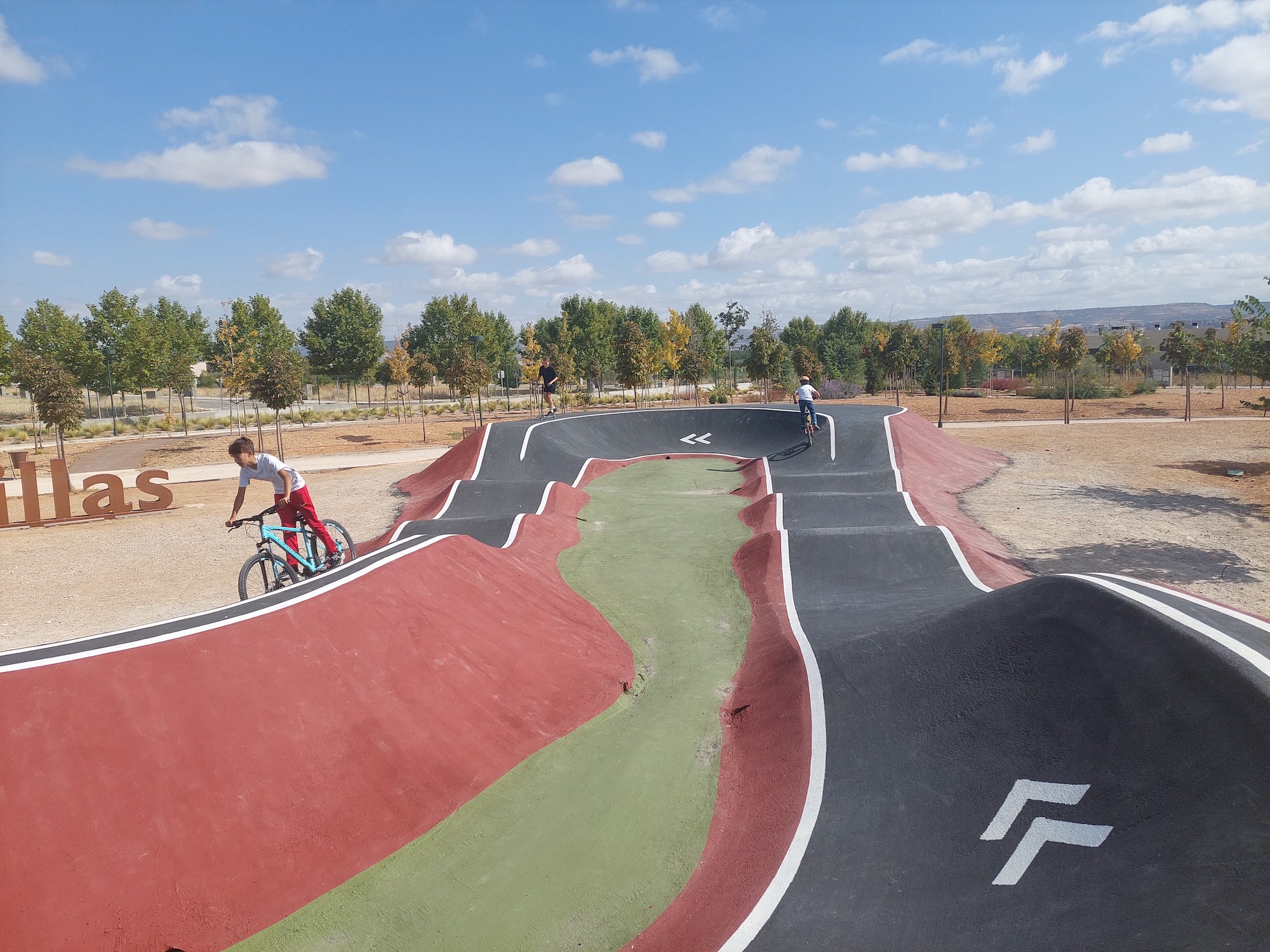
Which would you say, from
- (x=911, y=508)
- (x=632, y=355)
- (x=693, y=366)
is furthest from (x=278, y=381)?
(x=911, y=508)

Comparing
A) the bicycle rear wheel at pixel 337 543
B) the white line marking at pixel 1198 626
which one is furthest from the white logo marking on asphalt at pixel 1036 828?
the bicycle rear wheel at pixel 337 543

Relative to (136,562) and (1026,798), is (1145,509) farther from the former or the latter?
(136,562)

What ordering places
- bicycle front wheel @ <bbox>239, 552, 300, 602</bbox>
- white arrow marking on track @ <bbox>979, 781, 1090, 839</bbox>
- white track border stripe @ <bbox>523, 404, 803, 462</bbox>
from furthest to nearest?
white track border stripe @ <bbox>523, 404, 803, 462</bbox>, bicycle front wheel @ <bbox>239, 552, 300, 602</bbox>, white arrow marking on track @ <bbox>979, 781, 1090, 839</bbox>

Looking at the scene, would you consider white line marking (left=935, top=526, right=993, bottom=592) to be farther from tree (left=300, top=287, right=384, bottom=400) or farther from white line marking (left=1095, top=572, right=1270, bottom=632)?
tree (left=300, top=287, right=384, bottom=400)

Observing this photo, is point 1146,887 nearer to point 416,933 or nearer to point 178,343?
point 416,933

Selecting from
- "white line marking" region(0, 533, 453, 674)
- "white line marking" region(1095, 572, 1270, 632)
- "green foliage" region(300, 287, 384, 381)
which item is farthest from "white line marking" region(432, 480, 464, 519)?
"green foliage" region(300, 287, 384, 381)

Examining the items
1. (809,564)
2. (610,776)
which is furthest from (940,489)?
(610,776)

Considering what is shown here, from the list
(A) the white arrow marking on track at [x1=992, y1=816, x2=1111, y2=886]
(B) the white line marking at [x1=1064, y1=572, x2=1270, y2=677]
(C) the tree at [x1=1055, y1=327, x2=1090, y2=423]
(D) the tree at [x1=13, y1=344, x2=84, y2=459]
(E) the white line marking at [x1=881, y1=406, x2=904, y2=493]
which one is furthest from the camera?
(C) the tree at [x1=1055, y1=327, x2=1090, y2=423]

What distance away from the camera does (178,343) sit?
6103 centimetres

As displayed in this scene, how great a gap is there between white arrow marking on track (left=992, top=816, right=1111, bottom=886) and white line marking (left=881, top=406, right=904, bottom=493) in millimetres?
12393

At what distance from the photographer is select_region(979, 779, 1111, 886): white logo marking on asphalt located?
4883mm

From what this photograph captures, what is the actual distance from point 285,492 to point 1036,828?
8639 mm

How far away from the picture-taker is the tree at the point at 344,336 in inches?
2537

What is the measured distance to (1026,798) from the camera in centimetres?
554
